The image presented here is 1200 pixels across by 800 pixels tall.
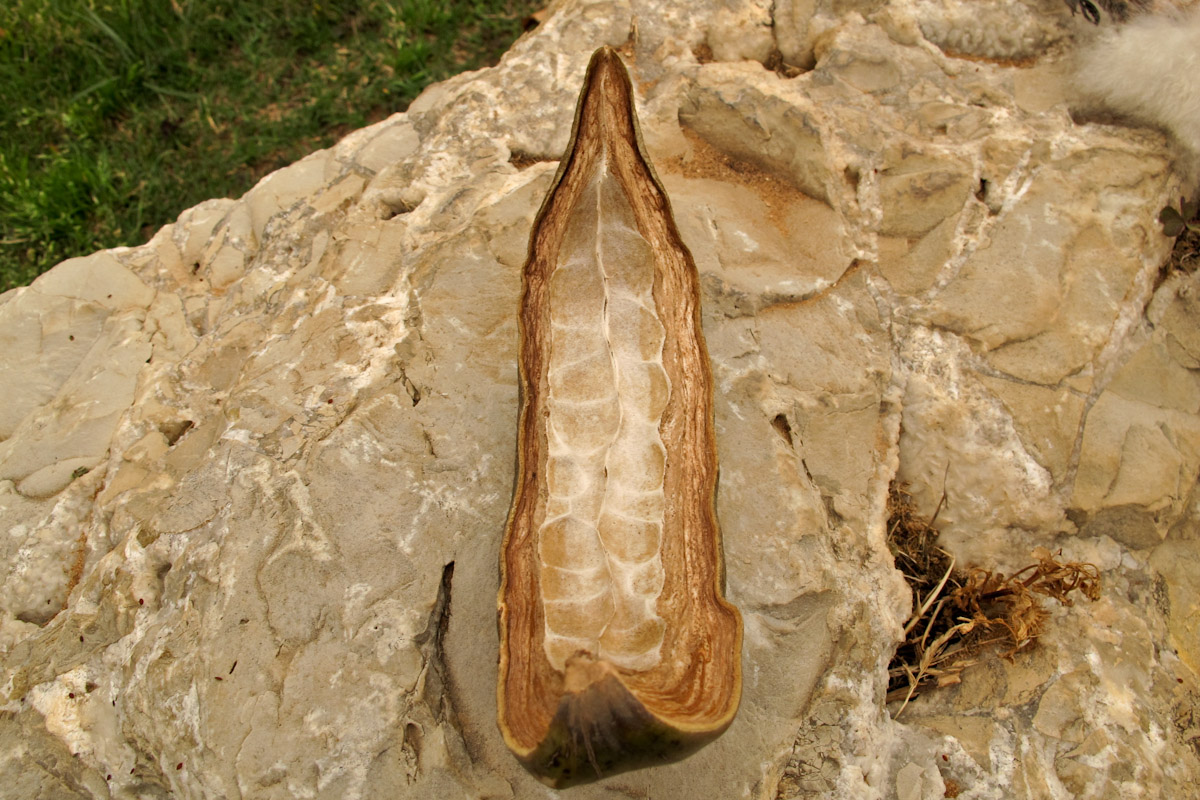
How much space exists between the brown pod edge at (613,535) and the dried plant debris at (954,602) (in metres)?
0.81

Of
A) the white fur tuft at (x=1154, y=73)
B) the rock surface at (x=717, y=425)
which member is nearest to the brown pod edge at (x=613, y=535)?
the rock surface at (x=717, y=425)

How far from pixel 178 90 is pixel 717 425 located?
12.5ft

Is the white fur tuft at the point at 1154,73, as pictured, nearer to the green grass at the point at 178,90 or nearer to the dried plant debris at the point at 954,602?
the dried plant debris at the point at 954,602

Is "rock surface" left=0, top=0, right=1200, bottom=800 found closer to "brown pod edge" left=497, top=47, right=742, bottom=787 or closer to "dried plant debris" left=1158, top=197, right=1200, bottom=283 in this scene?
"dried plant debris" left=1158, top=197, right=1200, bottom=283

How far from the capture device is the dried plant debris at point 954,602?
2688 millimetres

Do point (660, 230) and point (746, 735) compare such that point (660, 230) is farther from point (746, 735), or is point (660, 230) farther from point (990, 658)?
point (990, 658)

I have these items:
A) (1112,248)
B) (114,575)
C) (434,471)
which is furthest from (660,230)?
(114,575)

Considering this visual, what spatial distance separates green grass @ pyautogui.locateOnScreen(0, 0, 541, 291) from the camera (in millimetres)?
4504

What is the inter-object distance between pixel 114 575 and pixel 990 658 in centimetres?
271

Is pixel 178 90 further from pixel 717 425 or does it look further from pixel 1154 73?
pixel 1154 73

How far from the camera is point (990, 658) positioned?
2721mm

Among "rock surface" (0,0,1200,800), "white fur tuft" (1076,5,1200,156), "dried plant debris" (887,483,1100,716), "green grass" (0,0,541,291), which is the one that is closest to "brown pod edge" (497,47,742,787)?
"rock surface" (0,0,1200,800)

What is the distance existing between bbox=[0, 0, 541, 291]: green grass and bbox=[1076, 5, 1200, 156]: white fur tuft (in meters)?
3.03

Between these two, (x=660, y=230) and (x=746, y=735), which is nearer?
(x=746, y=735)
